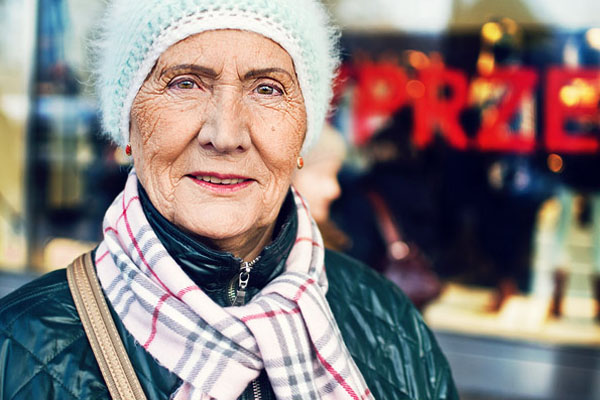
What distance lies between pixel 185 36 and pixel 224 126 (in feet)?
Result: 0.69

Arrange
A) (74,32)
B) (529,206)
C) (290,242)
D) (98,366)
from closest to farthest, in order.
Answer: (98,366) → (290,242) → (529,206) → (74,32)

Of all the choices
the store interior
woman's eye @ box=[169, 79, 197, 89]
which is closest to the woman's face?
woman's eye @ box=[169, 79, 197, 89]

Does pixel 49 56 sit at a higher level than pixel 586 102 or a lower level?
higher

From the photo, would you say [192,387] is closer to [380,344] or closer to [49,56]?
[380,344]

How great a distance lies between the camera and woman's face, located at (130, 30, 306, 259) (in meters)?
1.38

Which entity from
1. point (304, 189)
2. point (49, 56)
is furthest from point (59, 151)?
point (304, 189)

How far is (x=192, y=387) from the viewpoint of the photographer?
1298 mm

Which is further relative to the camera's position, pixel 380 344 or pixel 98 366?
pixel 380 344

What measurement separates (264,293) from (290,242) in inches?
6.6

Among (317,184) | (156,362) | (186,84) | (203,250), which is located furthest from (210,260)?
(317,184)

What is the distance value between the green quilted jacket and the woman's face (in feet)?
0.29

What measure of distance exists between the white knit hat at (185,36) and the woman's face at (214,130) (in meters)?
0.02

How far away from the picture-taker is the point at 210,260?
4.47 ft

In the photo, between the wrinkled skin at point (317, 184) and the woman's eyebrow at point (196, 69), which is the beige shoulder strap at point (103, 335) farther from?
the wrinkled skin at point (317, 184)
